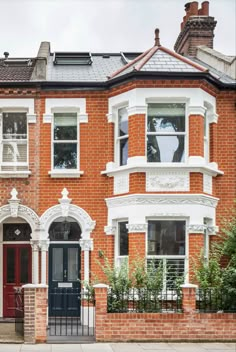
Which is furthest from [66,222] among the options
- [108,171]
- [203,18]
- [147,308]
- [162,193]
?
[203,18]

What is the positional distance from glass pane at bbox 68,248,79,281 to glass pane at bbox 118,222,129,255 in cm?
157

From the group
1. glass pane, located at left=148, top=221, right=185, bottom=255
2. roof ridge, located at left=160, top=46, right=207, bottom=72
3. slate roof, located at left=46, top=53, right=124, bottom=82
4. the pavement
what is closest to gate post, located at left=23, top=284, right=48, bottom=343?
the pavement

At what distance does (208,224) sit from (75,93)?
5616 mm

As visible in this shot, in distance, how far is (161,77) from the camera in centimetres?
1741

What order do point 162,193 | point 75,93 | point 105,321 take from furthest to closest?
point 75,93 < point 162,193 < point 105,321

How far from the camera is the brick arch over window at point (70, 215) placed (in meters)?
18.2

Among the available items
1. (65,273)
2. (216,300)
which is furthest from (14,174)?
(216,300)

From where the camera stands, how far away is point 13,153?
18.6 metres

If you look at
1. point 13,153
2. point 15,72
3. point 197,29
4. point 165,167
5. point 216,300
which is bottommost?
point 216,300

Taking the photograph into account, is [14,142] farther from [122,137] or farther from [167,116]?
[167,116]

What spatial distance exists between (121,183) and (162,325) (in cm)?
483

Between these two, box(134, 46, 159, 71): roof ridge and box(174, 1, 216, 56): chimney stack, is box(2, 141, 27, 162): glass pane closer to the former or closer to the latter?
box(134, 46, 159, 71): roof ridge

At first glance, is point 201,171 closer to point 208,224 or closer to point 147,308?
point 208,224

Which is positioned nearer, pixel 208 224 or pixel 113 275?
pixel 113 275
